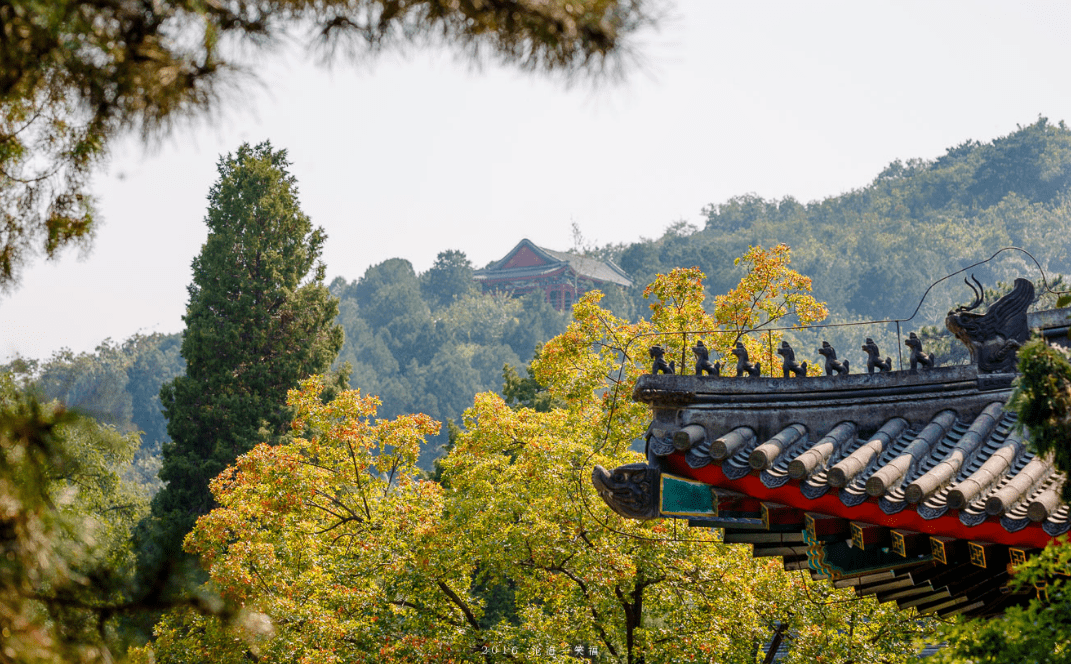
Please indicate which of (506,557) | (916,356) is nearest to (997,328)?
(916,356)

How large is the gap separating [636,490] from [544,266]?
182 ft

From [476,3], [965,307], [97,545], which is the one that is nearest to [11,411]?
[97,545]

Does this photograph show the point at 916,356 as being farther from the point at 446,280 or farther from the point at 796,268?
the point at 446,280

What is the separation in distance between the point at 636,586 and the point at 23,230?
700 cm

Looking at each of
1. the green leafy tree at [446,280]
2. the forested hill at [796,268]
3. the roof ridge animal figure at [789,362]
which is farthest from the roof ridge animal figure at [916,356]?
the green leafy tree at [446,280]

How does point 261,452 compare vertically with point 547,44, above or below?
below

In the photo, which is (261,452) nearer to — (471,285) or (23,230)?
(23,230)

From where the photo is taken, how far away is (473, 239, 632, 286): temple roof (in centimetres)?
5772

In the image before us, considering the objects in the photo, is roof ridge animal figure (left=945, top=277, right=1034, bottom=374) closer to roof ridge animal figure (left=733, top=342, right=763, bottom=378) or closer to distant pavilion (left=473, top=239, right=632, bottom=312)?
roof ridge animal figure (left=733, top=342, right=763, bottom=378)

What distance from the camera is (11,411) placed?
1620 mm

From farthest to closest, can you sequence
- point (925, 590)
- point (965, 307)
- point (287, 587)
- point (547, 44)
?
point (287, 587), point (925, 590), point (965, 307), point (547, 44)

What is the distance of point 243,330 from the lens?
1867 cm

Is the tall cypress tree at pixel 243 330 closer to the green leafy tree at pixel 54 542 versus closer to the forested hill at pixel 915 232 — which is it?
the green leafy tree at pixel 54 542

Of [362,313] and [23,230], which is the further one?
[362,313]
